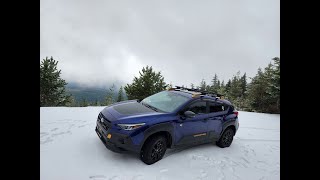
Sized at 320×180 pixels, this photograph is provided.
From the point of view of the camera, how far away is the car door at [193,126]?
5586 mm

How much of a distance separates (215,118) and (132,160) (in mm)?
2634

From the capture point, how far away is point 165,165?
5.22 metres

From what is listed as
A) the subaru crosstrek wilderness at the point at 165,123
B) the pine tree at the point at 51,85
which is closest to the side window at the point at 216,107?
the subaru crosstrek wilderness at the point at 165,123

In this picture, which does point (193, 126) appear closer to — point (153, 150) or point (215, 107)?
point (215, 107)

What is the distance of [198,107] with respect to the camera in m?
6.14

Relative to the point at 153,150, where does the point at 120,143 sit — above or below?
above

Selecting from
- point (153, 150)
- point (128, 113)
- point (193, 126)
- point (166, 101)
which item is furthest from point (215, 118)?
point (128, 113)

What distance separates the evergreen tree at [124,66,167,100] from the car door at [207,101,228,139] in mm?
14587

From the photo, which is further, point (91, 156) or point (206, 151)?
point (206, 151)

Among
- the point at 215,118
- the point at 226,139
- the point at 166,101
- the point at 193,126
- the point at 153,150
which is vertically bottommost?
the point at 226,139

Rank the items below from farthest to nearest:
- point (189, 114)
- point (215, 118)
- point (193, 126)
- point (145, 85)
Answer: point (145, 85), point (215, 118), point (193, 126), point (189, 114)
